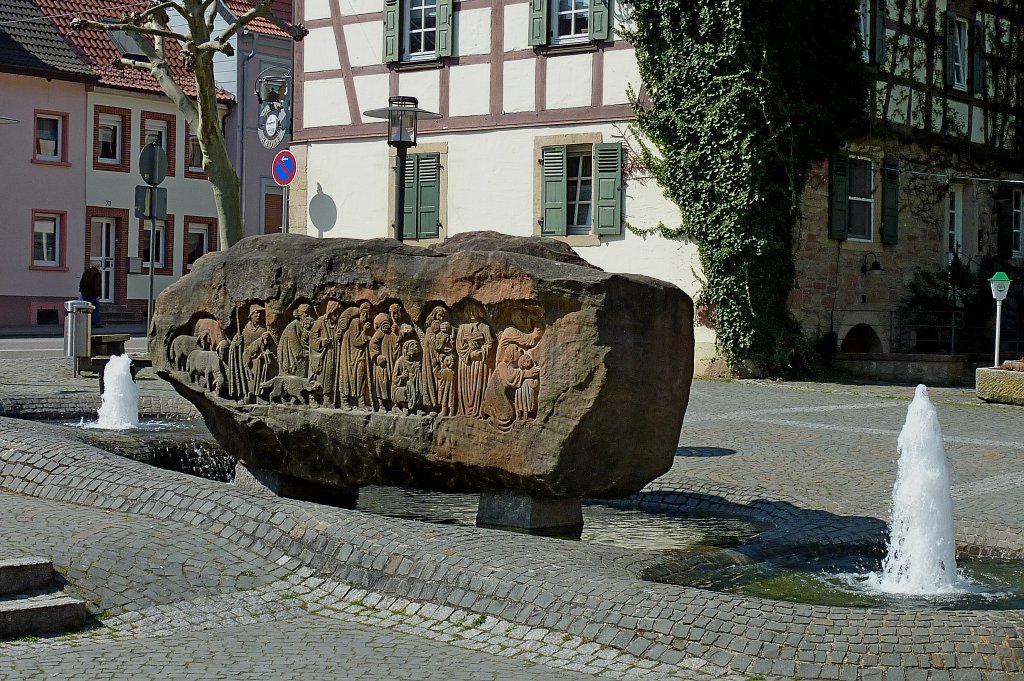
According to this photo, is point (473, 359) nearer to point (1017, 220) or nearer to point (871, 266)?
point (871, 266)

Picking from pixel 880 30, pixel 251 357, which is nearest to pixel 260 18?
pixel 880 30

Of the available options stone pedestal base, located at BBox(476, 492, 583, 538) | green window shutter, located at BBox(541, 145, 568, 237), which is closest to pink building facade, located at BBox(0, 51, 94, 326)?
green window shutter, located at BBox(541, 145, 568, 237)

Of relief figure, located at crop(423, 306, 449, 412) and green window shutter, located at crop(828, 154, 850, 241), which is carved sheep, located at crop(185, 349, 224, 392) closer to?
relief figure, located at crop(423, 306, 449, 412)

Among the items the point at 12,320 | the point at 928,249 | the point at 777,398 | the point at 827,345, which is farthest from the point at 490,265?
the point at 12,320

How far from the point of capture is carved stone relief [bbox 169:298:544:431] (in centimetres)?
713

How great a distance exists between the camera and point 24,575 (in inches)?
224

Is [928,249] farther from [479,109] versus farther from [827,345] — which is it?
[479,109]

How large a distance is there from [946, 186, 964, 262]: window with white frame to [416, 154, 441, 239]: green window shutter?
28.5ft

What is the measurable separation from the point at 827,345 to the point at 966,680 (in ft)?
55.0

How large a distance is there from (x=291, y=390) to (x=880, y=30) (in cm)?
1637

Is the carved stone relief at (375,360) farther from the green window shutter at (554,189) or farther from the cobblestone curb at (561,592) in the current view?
the green window shutter at (554,189)

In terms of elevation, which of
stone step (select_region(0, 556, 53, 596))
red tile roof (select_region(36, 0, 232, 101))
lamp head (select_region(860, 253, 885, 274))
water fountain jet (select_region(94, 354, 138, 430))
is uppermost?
red tile roof (select_region(36, 0, 232, 101))

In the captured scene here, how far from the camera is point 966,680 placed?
15.6 ft

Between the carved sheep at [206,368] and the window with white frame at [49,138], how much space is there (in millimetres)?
29029
